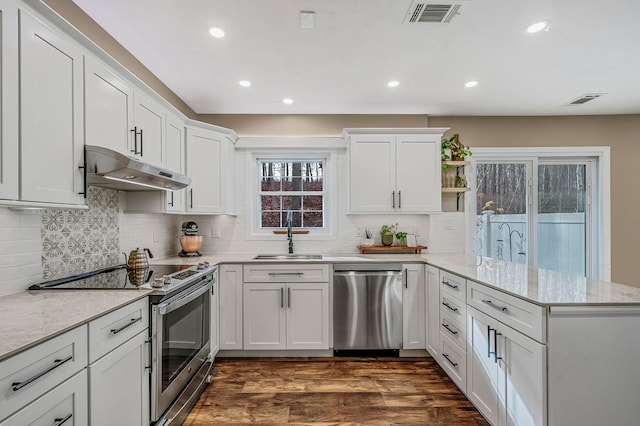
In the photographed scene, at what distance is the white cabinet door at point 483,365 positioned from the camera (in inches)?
74.5

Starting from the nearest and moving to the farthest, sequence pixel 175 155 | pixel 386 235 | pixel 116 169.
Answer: pixel 116 169, pixel 175 155, pixel 386 235

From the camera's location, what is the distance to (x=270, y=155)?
376 centimetres

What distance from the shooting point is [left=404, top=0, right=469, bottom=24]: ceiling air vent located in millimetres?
1850

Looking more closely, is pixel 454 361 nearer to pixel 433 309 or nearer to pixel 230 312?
pixel 433 309

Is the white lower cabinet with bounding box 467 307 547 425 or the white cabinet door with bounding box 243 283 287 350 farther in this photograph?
the white cabinet door with bounding box 243 283 287 350

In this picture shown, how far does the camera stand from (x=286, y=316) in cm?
302

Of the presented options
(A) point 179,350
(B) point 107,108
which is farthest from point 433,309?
(B) point 107,108

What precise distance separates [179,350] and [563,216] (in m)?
4.42

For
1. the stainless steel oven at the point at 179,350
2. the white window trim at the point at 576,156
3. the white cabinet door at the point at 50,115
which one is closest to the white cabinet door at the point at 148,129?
the white cabinet door at the point at 50,115

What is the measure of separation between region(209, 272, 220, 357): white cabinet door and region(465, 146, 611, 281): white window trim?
2.88 metres

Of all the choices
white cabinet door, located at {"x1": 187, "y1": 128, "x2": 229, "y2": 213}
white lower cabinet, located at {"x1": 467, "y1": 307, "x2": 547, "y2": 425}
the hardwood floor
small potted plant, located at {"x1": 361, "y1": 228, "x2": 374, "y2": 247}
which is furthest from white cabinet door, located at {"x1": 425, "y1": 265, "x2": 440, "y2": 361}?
white cabinet door, located at {"x1": 187, "y1": 128, "x2": 229, "y2": 213}

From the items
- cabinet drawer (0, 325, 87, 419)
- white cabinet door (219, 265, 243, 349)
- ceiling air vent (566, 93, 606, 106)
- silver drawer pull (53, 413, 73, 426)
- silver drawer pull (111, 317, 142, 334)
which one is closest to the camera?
cabinet drawer (0, 325, 87, 419)

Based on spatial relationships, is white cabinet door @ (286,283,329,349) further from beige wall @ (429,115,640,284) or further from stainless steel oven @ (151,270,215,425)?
beige wall @ (429,115,640,284)

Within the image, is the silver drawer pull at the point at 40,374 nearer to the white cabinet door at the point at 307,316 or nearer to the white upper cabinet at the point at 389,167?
the white cabinet door at the point at 307,316
